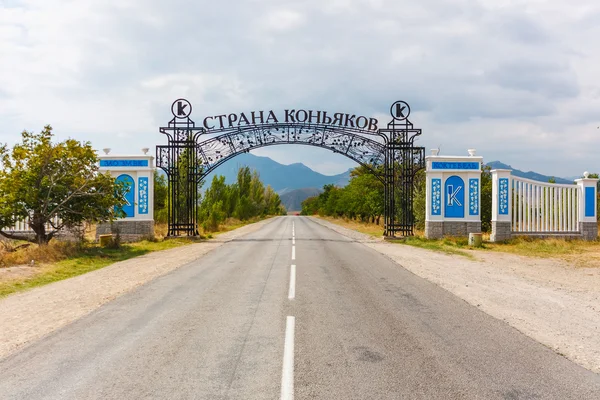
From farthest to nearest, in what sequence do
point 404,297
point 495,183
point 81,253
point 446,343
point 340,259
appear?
point 495,183 < point 81,253 < point 340,259 < point 404,297 < point 446,343

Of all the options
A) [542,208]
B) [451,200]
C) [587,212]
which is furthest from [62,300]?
[587,212]

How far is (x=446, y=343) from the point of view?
6.46 meters

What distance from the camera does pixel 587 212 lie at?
24.7m

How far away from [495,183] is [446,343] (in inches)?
785

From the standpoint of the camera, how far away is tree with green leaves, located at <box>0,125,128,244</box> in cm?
1844

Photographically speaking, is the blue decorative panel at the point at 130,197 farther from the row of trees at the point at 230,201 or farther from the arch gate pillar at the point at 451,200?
the arch gate pillar at the point at 451,200

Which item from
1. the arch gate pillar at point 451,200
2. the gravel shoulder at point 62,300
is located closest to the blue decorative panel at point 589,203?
the arch gate pillar at point 451,200

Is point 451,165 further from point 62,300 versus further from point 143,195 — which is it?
point 62,300

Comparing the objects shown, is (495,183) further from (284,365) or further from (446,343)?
(284,365)

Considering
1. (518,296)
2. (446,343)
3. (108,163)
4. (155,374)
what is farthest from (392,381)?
(108,163)

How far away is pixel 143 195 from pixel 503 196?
18.6 meters

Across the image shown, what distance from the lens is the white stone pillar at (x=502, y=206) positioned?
24.2 m

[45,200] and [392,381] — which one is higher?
[45,200]

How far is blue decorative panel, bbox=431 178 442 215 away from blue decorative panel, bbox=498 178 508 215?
289cm
